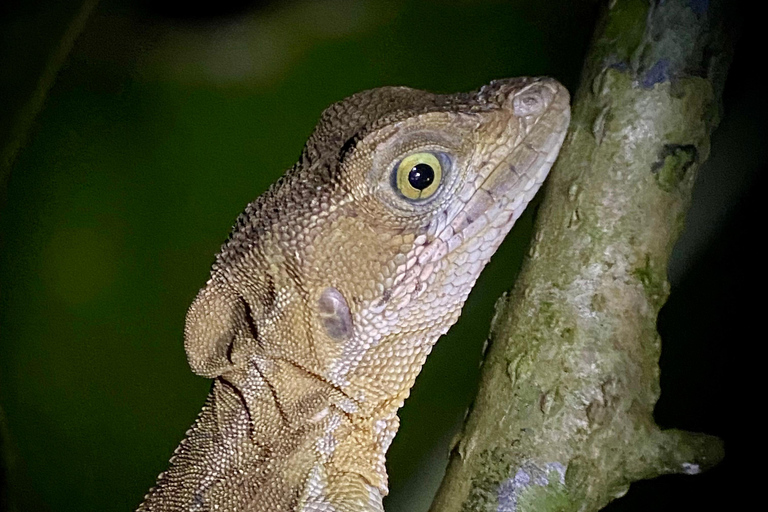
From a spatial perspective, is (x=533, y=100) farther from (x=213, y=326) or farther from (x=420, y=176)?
(x=213, y=326)

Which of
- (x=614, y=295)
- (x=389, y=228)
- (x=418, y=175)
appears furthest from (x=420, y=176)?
(x=614, y=295)

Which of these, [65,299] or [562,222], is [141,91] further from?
[562,222]

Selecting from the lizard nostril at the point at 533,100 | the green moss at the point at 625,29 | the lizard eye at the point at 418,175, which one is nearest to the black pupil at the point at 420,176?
the lizard eye at the point at 418,175

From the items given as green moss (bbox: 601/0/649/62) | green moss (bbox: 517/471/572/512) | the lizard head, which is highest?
green moss (bbox: 601/0/649/62)

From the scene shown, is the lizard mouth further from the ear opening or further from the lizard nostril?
the ear opening

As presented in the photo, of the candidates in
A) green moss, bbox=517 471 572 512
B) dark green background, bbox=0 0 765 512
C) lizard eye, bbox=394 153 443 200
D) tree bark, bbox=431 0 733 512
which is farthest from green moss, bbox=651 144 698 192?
dark green background, bbox=0 0 765 512

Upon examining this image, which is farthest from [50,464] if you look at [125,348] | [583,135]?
[583,135]

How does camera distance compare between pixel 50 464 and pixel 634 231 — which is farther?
pixel 50 464
